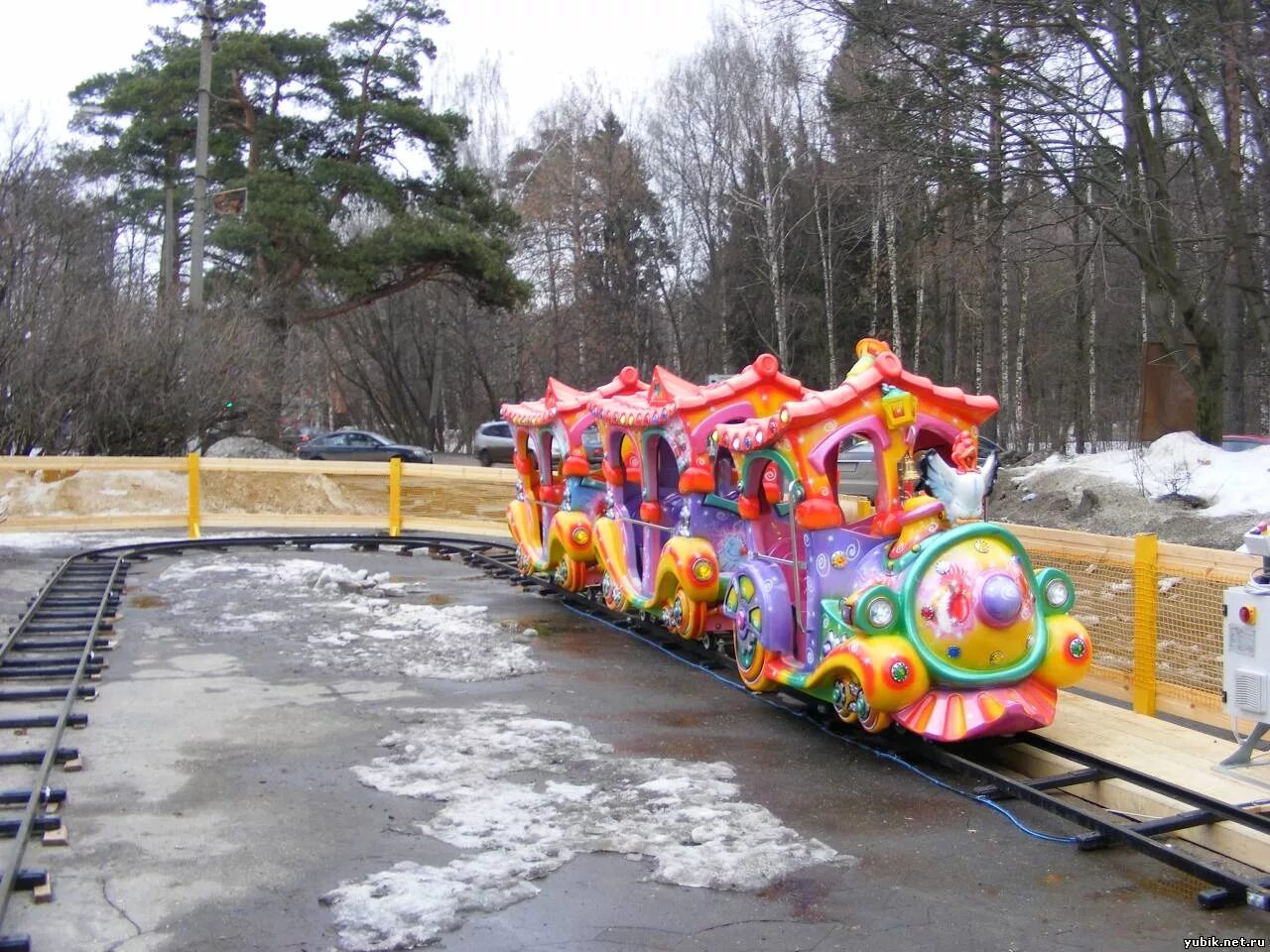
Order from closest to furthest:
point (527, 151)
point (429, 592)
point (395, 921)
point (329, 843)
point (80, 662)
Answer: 1. point (395, 921)
2. point (329, 843)
3. point (80, 662)
4. point (429, 592)
5. point (527, 151)

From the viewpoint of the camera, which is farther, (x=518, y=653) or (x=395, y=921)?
(x=518, y=653)

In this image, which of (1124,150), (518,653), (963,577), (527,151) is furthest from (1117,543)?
(527,151)

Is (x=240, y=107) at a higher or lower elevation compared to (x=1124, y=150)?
higher

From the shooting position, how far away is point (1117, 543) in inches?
350

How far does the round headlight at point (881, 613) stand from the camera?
24.5 ft

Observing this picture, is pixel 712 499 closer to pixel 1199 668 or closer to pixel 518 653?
pixel 518 653

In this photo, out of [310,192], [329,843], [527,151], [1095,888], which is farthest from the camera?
[527,151]

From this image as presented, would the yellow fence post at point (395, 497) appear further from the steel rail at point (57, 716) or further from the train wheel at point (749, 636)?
the train wheel at point (749, 636)

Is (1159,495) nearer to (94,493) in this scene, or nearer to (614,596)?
(614,596)

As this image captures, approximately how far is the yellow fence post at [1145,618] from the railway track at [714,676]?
125 centimetres

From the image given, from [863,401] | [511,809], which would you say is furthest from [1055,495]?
[511,809]

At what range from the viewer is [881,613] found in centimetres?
749

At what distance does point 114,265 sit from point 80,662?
90.9 feet

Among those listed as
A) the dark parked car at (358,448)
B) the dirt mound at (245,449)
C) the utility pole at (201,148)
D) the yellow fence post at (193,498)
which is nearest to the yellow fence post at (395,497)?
the yellow fence post at (193,498)
